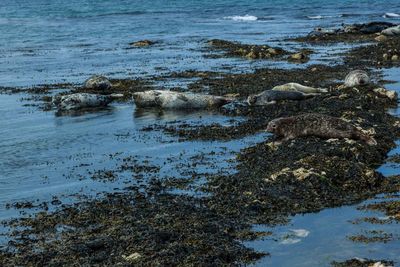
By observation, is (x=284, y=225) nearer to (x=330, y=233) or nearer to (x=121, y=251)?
(x=330, y=233)

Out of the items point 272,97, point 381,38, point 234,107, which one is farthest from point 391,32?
point 234,107

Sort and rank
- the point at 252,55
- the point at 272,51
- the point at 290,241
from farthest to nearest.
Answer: the point at 272,51, the point at 252,55, the point at 290,241

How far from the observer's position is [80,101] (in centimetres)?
1552

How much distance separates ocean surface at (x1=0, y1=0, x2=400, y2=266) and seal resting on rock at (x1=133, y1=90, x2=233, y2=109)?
0.40m

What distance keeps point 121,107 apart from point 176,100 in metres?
1.46

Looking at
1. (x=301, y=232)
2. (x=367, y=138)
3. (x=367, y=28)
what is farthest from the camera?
(x=367, y=28)

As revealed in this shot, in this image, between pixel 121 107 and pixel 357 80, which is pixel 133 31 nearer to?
pixel 121 107

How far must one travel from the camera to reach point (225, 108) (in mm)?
14594

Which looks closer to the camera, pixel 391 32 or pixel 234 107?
pixel 234 107

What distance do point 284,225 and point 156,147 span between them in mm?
4454

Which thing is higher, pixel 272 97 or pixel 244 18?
pixel 272 97

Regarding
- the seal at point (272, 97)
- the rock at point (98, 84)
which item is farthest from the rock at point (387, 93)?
the rock at point (98, 84)

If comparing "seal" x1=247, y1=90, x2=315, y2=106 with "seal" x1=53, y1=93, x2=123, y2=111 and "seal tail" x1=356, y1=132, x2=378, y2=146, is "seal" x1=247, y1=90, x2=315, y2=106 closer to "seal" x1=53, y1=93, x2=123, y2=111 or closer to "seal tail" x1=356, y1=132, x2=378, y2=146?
"seal" x1=53, y1=93, x2=123, y2=111

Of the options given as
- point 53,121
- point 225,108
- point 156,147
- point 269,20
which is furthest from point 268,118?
point 269,20
